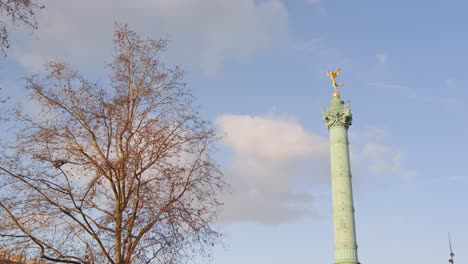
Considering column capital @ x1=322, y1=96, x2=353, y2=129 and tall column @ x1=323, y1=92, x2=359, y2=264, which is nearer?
tall column @ x1=323, y1=92, x2=359, y2=264

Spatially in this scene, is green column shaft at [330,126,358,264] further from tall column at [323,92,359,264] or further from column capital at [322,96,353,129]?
column capital at [322,96,353,129]

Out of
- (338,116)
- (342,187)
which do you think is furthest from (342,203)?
(338,116)

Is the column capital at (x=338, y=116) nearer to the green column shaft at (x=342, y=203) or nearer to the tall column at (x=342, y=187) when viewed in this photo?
the tall column at (x=342, y=187)

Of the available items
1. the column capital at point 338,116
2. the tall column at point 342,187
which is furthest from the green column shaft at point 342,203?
the column capital at point 338,116

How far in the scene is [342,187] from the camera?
142 feet

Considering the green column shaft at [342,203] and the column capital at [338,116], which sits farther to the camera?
the column capital at [338,116]

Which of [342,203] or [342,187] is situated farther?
[342,187]

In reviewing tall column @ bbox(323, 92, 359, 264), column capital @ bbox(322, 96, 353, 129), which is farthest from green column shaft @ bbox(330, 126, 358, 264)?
column capital @ bbox(322, 96, 353, 129)

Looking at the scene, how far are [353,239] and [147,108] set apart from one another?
3302 cm

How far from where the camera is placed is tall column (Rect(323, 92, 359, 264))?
4134 centimetres

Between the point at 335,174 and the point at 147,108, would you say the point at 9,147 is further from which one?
the point at 335,174

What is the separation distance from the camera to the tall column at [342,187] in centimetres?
4134

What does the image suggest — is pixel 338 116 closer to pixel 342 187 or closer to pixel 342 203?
pixel 342 187

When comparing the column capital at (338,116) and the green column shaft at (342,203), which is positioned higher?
the column capital at (338,116)
